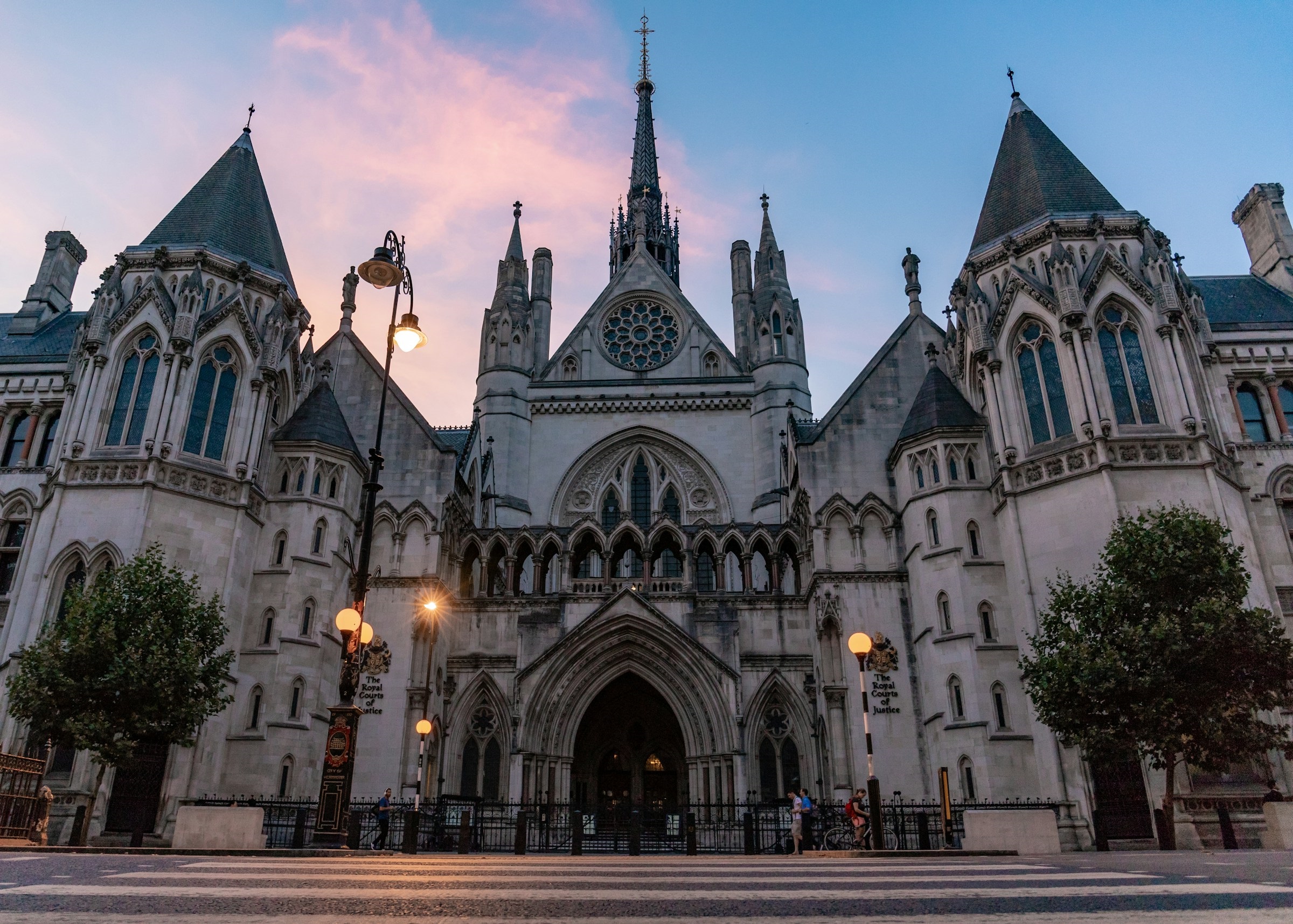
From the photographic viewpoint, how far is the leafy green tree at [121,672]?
62.4ft

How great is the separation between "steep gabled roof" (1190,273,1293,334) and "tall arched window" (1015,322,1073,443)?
781 cm

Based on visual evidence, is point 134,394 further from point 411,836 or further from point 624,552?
point 624,552

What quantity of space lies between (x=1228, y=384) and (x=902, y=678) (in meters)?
14.3

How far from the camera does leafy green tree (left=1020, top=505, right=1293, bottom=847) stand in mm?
18078

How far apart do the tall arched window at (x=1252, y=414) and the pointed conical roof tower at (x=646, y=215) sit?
37142 mm

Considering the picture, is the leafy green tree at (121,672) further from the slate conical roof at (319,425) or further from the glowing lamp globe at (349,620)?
the glowing lamp globe at (349,620)

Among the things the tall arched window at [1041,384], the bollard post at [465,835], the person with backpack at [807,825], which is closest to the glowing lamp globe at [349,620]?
the bollard post at [465,835]

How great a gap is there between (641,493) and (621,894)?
3253cm

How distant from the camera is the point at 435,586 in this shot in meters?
28.6

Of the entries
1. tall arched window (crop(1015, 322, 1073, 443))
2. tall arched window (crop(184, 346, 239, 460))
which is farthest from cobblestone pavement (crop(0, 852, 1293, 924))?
tall arched window (crop(184, 346, 239, 460))

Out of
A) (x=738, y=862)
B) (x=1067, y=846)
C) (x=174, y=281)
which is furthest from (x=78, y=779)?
(x=1067, y=846)

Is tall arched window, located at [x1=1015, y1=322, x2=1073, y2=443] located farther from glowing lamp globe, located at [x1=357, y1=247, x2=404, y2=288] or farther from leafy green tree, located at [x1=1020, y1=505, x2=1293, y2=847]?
glowing lamp globe, located at [x1=357, y1=247, x2=404, y2=288]

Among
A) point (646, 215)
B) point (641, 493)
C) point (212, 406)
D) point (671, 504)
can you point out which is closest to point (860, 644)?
point (212, 406)

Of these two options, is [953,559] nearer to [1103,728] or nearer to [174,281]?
[1103,728]
